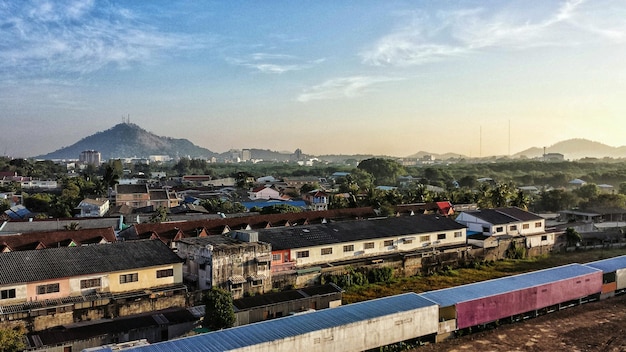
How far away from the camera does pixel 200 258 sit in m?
27.1

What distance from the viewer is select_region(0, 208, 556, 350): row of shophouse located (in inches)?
897

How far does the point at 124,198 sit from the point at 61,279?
48.9 m

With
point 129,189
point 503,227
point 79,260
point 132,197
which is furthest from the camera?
point 129,189

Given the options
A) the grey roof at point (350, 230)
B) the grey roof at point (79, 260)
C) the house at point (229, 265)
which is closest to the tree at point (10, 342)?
the grey roof at point (79, 260)

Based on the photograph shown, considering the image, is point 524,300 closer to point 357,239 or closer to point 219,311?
point 357,239

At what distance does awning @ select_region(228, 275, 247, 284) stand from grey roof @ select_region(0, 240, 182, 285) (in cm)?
303

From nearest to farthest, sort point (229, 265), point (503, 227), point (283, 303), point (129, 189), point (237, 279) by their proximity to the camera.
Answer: point (283, 303)
point (229, 265)
point (237, 279)
point (503, 227)
point (129, 189)

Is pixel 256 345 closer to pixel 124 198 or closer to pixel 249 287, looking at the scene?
pixel 249 287

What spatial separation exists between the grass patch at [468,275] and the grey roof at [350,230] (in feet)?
12.3

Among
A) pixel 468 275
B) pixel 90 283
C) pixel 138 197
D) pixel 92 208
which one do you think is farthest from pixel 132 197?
pixel 468 275

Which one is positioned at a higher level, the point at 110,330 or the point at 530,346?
the point at 110,330

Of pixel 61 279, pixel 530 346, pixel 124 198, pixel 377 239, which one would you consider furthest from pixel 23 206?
pixel 530 346

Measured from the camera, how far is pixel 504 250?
3938cm

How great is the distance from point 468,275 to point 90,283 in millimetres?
24702
